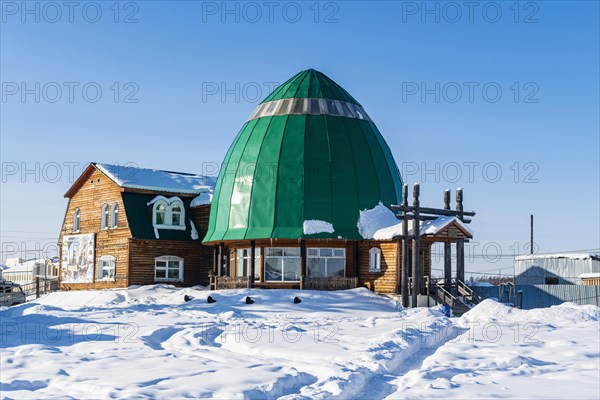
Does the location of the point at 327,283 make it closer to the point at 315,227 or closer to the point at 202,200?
the point at 315,227

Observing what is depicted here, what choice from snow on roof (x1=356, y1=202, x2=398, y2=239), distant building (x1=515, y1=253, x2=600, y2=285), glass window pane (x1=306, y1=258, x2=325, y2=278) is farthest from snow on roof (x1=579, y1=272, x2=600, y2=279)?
glass window pane (x1=306, y1=258, x2=325, y2=278)

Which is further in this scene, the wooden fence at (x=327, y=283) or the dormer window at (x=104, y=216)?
the dormer window at (x=104, y=216)

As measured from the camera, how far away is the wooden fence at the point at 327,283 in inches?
1228

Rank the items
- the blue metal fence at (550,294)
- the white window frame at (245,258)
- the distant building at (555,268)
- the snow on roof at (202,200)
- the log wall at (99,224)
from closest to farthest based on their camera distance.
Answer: the blue metal fence at (550,294) → the white window frame at (245,258) → the log wall at (99,224) → the snow on roof at (202,200) → the distant building at (555,268)

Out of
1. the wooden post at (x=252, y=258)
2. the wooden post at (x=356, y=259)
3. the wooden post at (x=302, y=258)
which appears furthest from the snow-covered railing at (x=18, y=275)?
the wooden post at (x=356, y=259)

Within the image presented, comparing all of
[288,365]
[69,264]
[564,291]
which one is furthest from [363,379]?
[69,264]

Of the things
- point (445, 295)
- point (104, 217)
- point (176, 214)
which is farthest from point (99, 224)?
point (445, 295)

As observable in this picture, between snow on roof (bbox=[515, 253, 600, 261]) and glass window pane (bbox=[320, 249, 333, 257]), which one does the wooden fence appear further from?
snow on roof (bbox=[515, 253, 600, 261])

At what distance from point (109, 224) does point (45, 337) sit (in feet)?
68.9

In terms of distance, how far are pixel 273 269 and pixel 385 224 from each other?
542 cm

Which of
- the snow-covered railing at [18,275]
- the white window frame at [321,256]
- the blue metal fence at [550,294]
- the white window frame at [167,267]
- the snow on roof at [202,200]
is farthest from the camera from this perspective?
the snow-covered railing at [18,275]

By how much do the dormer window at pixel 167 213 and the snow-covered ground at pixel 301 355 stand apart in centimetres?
1204

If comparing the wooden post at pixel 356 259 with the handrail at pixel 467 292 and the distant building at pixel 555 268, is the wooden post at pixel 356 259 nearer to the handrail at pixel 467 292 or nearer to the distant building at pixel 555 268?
the handrail at pixel 467 292

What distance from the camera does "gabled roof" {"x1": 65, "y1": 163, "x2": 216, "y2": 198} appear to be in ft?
123
